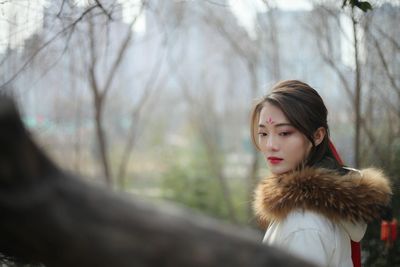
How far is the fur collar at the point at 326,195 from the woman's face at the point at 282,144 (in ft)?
0.47

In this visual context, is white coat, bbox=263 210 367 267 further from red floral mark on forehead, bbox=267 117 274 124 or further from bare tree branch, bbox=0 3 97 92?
bare tree branch, bbox=0 3 97 92

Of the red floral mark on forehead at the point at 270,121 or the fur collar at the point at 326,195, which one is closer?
the fur collar at the point at 326,195

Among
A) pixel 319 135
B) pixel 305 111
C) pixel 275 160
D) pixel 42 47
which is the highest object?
pixel 42 47

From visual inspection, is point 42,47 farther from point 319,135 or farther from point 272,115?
point 319,135

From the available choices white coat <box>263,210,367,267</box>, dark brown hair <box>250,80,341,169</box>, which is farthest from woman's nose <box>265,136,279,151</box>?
white coat <box>263,210,367,267</box>

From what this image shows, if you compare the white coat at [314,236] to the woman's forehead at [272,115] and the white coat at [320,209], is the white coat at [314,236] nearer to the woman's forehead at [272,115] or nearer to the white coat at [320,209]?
the white coat at [320,209]

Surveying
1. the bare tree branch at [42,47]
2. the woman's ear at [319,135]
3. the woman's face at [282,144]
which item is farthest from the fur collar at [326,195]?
the bare tree branch at [42,47]

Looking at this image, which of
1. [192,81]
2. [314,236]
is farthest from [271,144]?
[192,81]

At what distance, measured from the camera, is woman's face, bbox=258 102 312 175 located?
7.45 ft

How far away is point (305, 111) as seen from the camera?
229cm

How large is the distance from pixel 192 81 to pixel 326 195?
10265mm

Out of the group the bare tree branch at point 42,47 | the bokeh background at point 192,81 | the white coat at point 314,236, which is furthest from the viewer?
the bokeh background at point 192,81

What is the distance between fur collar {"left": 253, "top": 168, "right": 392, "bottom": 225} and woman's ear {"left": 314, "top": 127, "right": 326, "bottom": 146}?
26 centimetres

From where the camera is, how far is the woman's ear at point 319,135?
7.68 ft
